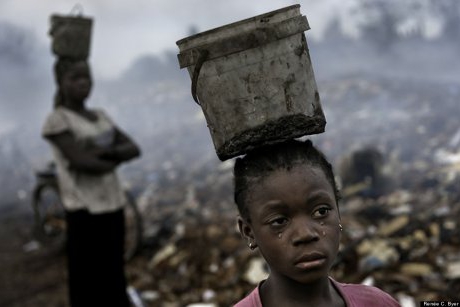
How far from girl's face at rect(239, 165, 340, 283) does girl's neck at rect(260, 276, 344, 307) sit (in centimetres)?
10

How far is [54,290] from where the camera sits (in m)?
4.94

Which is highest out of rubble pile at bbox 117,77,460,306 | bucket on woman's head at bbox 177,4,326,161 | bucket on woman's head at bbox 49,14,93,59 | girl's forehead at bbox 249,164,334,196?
bucket on woman's head at bbox 49,14,93,59

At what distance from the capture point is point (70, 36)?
10.8ft

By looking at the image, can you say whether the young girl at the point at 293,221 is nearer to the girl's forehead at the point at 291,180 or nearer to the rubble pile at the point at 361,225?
the girl's forehead at the point at 291,180

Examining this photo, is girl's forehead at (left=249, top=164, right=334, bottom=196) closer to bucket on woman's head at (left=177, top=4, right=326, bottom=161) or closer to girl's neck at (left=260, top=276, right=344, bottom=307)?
bucket on woman's head at (left=177, top=4, right=326, bottom=161)

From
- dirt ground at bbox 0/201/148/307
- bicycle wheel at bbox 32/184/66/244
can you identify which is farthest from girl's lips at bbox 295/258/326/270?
bicycle wheel at bbox 32/184/66/244

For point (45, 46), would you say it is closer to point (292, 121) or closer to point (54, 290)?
point (54, 290)

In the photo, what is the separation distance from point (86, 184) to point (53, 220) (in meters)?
3.73

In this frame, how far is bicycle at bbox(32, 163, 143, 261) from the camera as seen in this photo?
553cm

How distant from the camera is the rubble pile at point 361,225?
397 centimetres

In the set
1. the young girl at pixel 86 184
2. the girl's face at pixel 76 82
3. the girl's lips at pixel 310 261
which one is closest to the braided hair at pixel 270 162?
the girl's lips at pixel 310 261

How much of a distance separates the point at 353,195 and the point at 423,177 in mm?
1218

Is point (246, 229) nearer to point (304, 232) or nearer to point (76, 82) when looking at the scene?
point (304, 232)

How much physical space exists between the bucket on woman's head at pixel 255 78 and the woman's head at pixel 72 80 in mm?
2131
